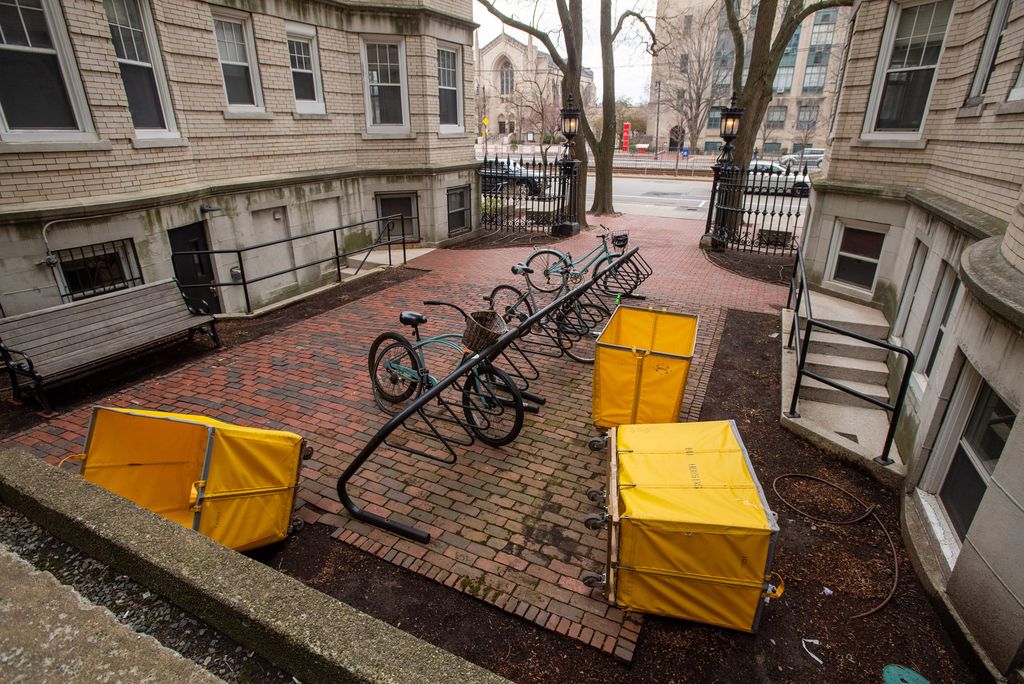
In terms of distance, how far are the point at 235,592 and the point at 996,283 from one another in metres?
4.90

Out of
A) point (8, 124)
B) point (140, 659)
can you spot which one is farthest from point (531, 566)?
point (8, 124)

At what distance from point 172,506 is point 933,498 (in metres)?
5.94

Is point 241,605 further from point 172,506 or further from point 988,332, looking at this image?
point 988,332

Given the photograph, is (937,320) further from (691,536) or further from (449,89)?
(449,89)

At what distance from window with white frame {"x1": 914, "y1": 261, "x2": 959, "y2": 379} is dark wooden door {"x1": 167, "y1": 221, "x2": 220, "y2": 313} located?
1051 centimetres

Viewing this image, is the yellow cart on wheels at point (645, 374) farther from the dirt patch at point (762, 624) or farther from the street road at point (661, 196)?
the street road at point (661, 196)

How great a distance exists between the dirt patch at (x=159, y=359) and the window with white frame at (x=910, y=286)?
8.68 m

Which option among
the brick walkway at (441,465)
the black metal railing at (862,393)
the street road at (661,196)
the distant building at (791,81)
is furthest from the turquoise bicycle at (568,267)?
the distant building at (791,81)

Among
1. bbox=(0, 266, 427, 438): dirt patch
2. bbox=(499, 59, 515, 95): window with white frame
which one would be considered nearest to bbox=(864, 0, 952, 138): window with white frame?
bbox=(0, 266, 427, 438): dirt patch

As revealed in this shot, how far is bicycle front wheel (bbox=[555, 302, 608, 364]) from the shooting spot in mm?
7707

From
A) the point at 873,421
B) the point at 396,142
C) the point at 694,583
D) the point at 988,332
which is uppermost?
the point at 396,142

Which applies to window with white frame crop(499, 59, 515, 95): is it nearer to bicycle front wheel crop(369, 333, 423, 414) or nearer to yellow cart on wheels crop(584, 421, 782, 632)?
bicycle front wheel crop(369, 333, 423, 414)

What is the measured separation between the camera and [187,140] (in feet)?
31.0

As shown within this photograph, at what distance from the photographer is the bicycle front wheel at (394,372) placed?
5.78 meters
